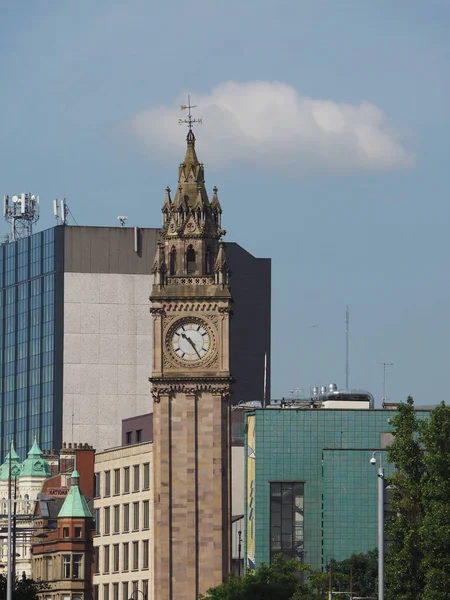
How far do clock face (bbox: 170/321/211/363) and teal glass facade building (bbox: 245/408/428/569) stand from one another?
6815 mm

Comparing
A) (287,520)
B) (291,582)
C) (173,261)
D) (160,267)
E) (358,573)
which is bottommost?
(291,582)

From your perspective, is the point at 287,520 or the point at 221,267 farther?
the point at 221,267

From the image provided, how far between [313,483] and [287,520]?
333 cm

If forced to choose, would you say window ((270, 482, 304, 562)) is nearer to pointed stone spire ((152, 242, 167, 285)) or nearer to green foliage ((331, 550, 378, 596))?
green foliage ((331, 550, 378, 596))

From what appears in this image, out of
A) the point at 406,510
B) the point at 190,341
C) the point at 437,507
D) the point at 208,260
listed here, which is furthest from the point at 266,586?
the point at 437,507

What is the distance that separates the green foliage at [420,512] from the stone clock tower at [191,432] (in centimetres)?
5446

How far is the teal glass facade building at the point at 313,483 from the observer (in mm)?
176125

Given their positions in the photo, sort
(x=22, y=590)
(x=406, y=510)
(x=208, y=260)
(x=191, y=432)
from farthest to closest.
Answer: (x=208, y=260) < (x=191, y=432) < (x=22, y=590) < (x=406, y=510)

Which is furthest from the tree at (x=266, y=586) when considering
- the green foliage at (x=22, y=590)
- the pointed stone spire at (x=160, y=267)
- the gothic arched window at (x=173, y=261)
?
the gothic arched window at (x=173, y=261)

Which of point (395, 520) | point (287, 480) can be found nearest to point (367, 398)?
point (287, 480)

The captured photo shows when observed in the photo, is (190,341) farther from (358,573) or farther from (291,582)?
(291,582)

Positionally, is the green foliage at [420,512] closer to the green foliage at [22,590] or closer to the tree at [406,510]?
the tree at [406,510]

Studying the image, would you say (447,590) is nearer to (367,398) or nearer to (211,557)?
(211,557)

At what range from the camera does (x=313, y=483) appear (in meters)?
179
